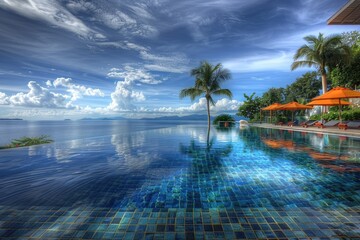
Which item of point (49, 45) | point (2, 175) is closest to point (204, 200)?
point (2, 175)

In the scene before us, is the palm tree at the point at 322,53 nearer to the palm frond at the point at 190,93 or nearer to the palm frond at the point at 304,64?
the palm frond at the point at 304,64

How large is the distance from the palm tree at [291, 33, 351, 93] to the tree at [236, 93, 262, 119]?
31.7 ft

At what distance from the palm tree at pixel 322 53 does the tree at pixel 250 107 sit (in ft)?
31.7

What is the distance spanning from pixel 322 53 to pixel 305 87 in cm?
1888

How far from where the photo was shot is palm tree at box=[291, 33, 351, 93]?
67.4 ft

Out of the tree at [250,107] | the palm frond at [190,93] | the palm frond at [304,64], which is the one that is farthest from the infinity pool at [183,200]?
the tree at [250,107]

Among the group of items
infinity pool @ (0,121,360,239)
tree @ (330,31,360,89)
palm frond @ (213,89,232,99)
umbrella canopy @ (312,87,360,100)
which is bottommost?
infinity pool @ (0,121,360,239)

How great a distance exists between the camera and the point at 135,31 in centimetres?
1644

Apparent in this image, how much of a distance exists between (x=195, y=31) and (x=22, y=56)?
700 inches

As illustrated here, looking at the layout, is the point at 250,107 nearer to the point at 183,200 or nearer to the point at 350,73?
the point at 350,73

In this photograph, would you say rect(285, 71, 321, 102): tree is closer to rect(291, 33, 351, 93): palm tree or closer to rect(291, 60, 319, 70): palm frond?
rect(291, 60, 319, 70): palm frond

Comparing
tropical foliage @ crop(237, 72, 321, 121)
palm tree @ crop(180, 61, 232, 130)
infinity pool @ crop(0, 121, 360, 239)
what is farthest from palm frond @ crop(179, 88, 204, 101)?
infinity pool @ crop(0, 121, 360, 239)

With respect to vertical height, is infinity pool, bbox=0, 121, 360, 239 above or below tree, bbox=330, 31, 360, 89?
below

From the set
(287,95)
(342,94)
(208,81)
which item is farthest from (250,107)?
(342,94)
